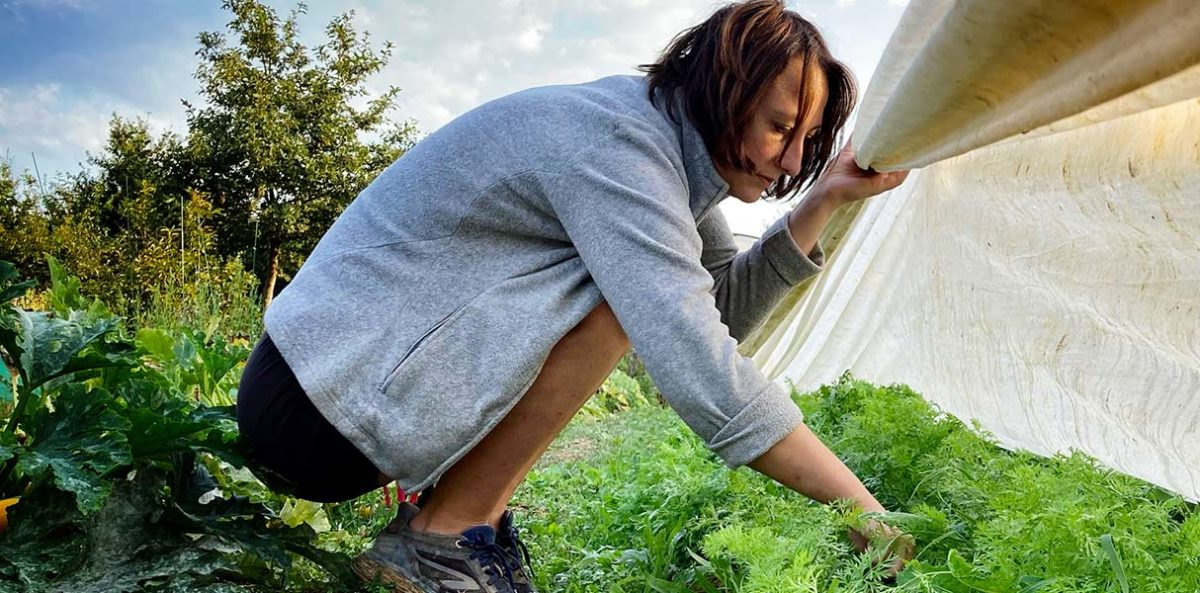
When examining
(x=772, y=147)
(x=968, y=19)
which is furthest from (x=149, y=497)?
(x=968, y=19)

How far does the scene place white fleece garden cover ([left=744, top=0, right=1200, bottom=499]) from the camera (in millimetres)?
1140

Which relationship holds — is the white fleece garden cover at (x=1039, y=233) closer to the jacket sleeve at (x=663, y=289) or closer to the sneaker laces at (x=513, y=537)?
the jacket sleeve at (x=663, y=289)

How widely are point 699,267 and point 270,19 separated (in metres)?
16.1

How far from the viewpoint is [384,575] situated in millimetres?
1676

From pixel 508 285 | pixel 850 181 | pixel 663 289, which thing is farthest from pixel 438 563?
pixel 850 181

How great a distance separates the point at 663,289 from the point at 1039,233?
1.74 m

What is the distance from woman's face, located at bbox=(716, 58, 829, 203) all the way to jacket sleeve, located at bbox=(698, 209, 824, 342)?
1.25 ft

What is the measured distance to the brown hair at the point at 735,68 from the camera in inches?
65.5

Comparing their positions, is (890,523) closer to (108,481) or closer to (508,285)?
(508,285)

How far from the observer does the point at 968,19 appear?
3.85 ft

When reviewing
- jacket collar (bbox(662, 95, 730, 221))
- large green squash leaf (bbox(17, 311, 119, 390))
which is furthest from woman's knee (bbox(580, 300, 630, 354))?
large green squash leaf (bbox(17, 311, 119, 390))

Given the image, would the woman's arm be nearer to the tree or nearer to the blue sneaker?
the blue sneaker

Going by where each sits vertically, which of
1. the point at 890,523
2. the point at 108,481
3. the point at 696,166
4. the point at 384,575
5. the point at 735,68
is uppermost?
the point at 735,68

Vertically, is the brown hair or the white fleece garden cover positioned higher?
the brown hair
